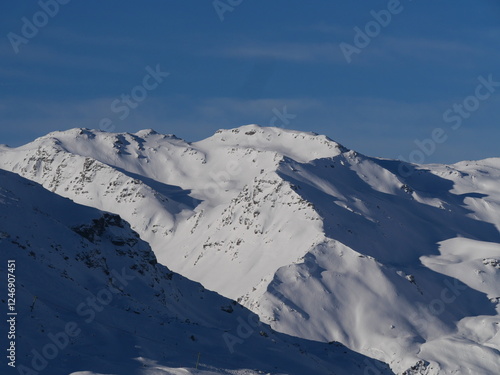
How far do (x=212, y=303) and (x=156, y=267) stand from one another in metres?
6.23

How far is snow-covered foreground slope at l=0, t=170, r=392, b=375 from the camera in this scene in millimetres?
41219

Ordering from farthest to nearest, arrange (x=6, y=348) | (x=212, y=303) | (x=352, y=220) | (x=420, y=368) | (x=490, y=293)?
(x=352, y=220) < (x=490, y=293) < (x=420, y=368) < (x=212, y=303) < (x=6, y=348)

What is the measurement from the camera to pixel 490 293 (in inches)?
7387

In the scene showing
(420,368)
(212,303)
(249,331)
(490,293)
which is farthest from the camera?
(490,293)

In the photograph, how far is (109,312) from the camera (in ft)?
169

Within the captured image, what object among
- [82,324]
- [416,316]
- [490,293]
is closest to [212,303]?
[82,324]

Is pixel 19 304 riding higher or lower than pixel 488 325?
lower

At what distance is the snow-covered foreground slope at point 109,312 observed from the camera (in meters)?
41.2

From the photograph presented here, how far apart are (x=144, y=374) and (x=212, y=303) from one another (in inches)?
1541

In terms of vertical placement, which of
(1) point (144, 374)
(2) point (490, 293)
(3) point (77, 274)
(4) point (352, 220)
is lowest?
(1) point (144, 374)

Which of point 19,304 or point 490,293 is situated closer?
point 19,304

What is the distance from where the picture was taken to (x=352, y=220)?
656 feet

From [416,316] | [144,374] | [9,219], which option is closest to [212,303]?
[9,219]

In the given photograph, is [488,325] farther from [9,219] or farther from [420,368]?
[9,219]
